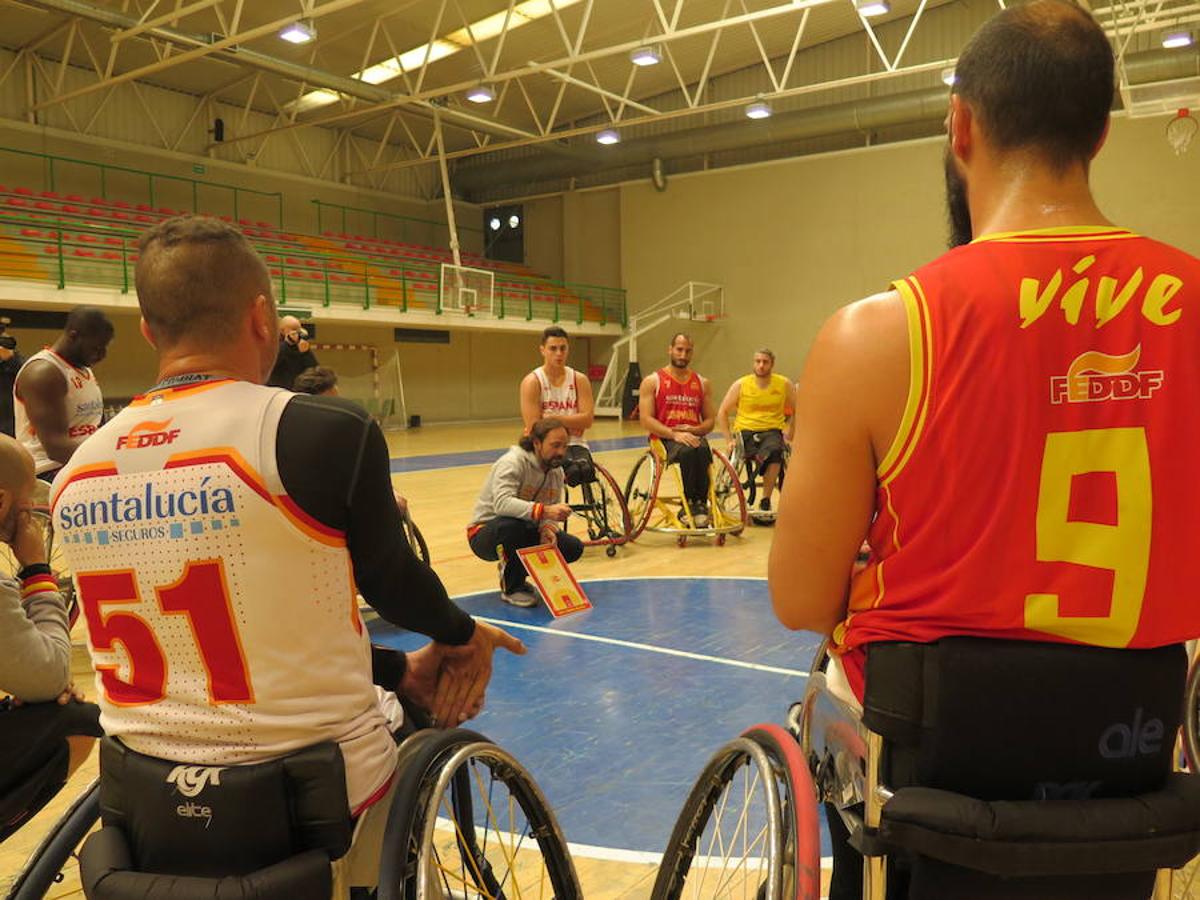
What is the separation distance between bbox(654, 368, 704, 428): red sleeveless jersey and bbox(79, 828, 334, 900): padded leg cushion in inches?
238

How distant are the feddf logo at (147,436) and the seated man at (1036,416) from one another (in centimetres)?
84

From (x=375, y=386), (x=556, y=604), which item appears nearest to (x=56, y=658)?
(x=556, y=604)

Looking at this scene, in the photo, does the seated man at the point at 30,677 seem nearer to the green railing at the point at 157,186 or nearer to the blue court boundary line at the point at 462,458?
the blue court boundary line at the point at 462,458

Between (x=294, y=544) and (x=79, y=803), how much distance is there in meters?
0.76

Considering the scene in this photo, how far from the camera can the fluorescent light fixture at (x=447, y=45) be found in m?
14.7

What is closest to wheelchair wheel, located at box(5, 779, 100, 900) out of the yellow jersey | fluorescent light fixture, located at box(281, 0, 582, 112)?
the yellow jersey

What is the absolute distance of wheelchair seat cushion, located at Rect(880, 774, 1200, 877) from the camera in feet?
3.21

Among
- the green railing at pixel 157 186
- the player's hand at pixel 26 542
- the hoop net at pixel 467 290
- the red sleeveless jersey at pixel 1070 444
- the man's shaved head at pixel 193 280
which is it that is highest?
the green railing at pixel 157 186

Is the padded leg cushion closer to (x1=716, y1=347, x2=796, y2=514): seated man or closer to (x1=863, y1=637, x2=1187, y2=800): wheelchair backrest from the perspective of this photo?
(x1=863, y1=637, x2=1187, y2=800): wheelchair backrest

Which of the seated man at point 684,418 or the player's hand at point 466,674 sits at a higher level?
the seated man at point 684,418

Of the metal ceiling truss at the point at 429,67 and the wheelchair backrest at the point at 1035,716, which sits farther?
the metal ceiling truss at the point at 429,67

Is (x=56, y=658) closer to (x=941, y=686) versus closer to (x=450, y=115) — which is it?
(x=941, y=686)

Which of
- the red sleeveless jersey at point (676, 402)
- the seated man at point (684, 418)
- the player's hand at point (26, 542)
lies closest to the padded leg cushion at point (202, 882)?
the player's hand at point (26, 542)

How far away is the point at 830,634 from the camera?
4.09ft
